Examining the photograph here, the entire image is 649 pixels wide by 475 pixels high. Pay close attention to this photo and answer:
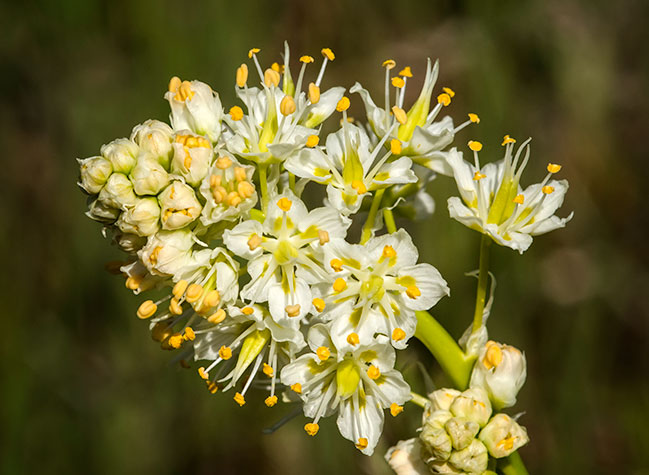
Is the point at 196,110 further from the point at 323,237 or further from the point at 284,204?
the point at 323,237

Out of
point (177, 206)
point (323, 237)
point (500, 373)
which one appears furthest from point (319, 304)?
point (500, 373)

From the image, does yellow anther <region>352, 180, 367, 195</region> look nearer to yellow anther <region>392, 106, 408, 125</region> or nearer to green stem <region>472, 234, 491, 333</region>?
yellow anther <region>392, 106, 408, 125</region>

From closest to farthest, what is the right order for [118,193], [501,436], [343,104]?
[118,193]
[501,436]
[343,104]

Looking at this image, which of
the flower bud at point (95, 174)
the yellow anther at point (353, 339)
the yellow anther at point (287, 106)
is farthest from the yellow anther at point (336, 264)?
the flower bud at point (95, 174)

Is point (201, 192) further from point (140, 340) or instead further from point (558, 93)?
point (558, 93)

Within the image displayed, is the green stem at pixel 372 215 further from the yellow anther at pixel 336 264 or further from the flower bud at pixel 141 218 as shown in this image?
the flower bud at pixel 141 218

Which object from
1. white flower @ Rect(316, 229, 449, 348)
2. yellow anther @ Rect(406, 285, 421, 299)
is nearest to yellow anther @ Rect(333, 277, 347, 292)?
white flower @ Rect(316, 229, 449, 348)
